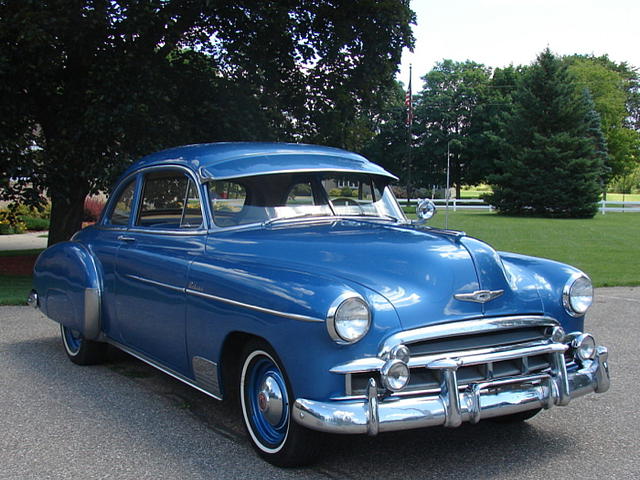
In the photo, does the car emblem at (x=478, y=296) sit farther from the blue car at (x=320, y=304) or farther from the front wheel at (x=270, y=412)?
the front wheel at (x=270, y=412)

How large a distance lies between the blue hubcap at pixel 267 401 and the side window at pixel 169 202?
1.25m

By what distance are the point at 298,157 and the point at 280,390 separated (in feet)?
6.59

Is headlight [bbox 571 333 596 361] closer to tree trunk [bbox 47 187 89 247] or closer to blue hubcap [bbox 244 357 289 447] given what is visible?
blue hubcap [bbox 244 357 289 447]

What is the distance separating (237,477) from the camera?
12.2ft

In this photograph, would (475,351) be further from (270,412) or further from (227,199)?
(227,199)

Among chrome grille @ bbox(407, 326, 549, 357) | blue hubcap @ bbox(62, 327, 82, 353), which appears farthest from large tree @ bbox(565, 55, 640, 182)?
chrome grille @ bbox(407, 326, 549, 357)

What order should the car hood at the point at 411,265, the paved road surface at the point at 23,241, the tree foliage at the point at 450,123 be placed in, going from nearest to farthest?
the car hood at the point at 411,265 < the paved road surface at the point at 23,241 < the tree foliage at the point at 450,123

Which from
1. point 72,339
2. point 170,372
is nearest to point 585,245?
point 72,339

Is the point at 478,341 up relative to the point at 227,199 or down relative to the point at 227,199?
down

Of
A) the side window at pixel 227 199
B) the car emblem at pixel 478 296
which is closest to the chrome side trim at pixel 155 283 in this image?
the side window at pixel 227 199

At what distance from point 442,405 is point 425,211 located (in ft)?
7.02

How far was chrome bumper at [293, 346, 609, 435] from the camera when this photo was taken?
3.37 meters

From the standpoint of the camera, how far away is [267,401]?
3.90 m

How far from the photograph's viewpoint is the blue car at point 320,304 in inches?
138
